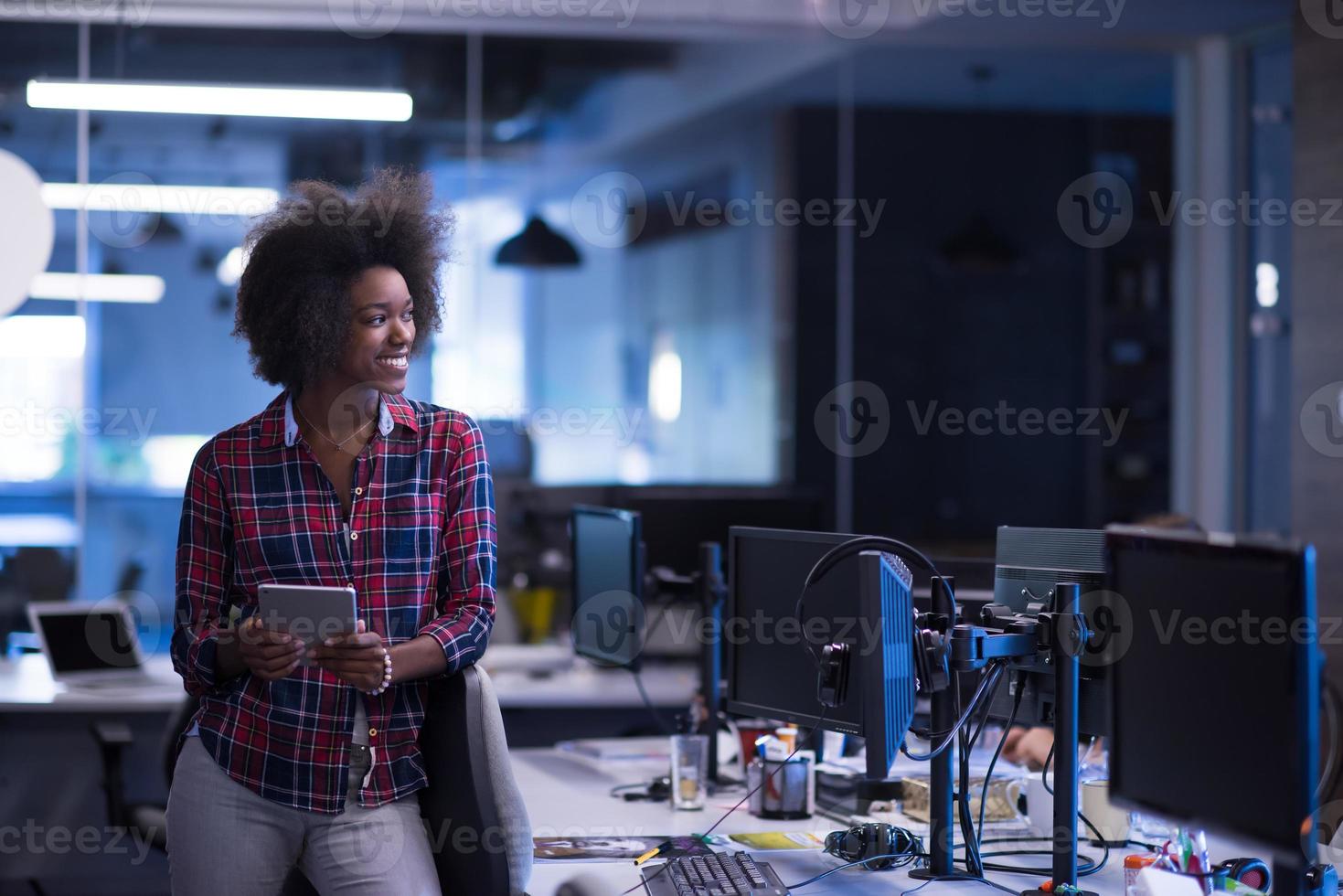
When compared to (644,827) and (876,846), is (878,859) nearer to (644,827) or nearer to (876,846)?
(876,846)

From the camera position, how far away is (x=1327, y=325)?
3904 millimetres

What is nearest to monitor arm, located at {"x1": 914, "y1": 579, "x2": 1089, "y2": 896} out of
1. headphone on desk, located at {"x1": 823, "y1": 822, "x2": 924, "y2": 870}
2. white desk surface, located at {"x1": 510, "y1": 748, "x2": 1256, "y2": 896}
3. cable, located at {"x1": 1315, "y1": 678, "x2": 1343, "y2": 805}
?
white desk surface, located at {"x1": 510, "y1": 748, "x2": 1256, "y2": 896}

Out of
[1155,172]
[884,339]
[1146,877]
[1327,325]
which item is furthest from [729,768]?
[1155,172]

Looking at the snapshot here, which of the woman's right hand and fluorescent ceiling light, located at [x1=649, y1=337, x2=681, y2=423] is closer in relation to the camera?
the woman's right hand

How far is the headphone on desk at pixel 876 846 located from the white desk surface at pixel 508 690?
142cm

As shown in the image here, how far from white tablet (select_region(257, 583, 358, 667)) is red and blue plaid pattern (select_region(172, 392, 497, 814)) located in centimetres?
11

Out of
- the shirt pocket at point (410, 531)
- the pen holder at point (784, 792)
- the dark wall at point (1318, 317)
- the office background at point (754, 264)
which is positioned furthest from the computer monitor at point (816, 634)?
the dark wall at point (1318, 317)

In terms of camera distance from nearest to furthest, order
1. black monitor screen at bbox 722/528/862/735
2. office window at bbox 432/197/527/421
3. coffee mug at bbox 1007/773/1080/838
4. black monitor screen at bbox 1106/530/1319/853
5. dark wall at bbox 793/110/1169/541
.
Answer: black monitor screen at bbox 1106/530/1319/853 → black monitor screen at bbox 722/528/862/735 → coffee mug at bbox 1007/773/1080/838 → office window at bbox 432/197/527/421 → dark wall at bbox 793/110/1169/541

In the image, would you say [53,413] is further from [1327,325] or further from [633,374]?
[1327,325]

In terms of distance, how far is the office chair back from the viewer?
1.97 metres

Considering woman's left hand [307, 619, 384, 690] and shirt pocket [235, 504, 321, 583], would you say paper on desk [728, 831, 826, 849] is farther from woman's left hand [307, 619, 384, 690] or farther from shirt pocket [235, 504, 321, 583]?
shirt pocket [235, 504, 321, 583]

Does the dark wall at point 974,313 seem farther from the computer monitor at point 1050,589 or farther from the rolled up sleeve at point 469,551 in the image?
the rolled up sleeve at point 469,551

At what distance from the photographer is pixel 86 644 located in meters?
3.69

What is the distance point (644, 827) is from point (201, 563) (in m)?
0.92
